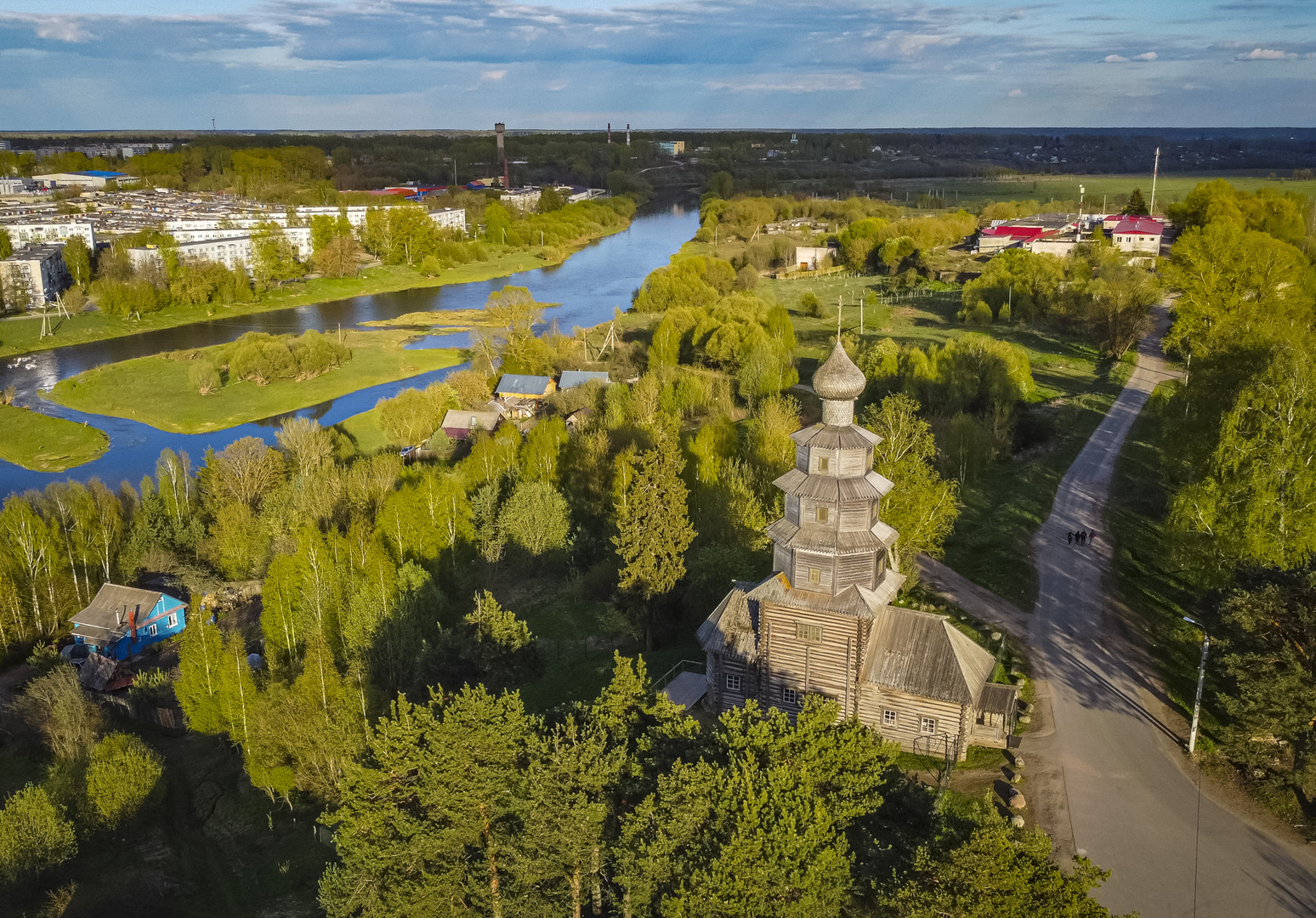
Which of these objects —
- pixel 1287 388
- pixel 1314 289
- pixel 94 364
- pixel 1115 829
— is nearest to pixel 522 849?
pixel 1115 829

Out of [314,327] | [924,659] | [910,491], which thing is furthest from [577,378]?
[314,327]

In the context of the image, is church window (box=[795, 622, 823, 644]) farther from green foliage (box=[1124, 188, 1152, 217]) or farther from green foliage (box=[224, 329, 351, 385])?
green foliage (box=[1124, 188, 1152, 217])

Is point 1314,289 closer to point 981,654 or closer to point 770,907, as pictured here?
point 981,654

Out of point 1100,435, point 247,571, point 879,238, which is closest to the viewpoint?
point 247,571

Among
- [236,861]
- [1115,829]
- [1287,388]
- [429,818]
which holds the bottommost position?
[236,861]

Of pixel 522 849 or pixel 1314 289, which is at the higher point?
pixel 1314 289

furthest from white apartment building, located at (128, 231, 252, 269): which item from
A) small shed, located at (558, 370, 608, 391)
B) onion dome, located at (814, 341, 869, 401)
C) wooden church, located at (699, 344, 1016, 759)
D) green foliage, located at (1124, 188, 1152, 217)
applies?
green foliage, located at (1124, 188, 1152, 217)

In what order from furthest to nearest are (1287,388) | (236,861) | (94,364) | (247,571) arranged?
(94,364)
(247,571)
(1287,388)
(236,861)

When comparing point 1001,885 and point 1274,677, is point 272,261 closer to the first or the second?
point 1274,677
